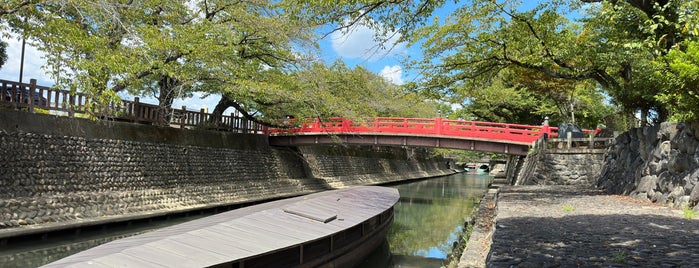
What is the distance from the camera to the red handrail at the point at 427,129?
2502 centimetres

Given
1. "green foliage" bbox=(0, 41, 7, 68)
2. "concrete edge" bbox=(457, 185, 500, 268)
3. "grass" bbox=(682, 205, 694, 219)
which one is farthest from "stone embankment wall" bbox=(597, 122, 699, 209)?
"green foliage" bbox=(0, 41, 7, 68)

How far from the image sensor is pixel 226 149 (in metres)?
24.5

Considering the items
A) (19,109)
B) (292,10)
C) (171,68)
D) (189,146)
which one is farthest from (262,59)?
(292,10)

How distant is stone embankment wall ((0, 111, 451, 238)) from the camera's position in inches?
529

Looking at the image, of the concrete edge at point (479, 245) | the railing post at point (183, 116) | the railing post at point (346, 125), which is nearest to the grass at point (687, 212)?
the concrete edge at point (479, 245)

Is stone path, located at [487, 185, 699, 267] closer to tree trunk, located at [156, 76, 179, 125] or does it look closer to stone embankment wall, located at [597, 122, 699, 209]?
stone embankment wall, located at [597, 122, 699, 209]

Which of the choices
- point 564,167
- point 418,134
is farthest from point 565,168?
point 418,134

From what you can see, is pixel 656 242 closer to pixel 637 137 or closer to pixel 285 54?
pixel 637 137

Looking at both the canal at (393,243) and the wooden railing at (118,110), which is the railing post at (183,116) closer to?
the wooden railing at (118,110)

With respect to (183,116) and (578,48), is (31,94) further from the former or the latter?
(578,48)

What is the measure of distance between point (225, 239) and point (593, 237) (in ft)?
18.9

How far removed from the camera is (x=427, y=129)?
1049 inches

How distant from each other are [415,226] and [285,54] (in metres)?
10.8

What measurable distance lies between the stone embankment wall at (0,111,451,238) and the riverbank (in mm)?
12272
